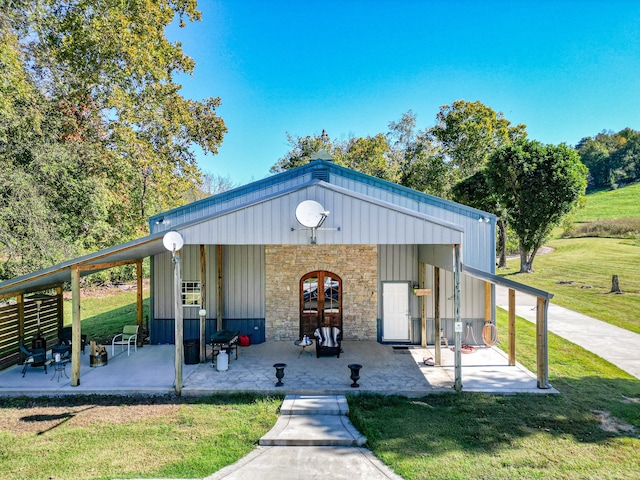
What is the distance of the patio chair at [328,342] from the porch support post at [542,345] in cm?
442

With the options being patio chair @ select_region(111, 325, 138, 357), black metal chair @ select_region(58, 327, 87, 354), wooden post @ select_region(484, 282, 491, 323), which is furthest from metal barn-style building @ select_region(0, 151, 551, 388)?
black metal chair @ select_region(58, 327, 87, 354)

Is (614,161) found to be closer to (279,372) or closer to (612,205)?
(612,205)

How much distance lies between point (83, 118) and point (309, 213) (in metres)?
16.1

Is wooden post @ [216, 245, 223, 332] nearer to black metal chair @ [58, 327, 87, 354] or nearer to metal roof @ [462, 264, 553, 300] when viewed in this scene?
black metal chair @ [58, 327, 87, 354]

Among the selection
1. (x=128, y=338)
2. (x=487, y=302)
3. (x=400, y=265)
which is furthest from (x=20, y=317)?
(x=487, y=302)

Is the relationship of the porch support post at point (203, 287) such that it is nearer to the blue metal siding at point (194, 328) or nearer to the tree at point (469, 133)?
the blue metal siding at point (194, 328)

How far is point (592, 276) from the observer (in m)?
22.4

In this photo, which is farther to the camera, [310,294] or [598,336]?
[598,336]

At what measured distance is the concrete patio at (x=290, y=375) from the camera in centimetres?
757

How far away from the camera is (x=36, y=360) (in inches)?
336

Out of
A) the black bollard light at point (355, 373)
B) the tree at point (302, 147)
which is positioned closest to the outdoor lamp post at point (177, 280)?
the black bollard light at point (355, 373)

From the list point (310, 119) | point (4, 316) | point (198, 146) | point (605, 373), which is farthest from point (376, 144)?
point (4, 316)

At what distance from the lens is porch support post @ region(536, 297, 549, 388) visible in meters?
7.30

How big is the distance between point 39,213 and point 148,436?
1293cm
